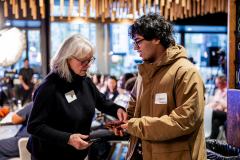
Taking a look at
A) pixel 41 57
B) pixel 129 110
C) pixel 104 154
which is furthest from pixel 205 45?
pixel 129 110

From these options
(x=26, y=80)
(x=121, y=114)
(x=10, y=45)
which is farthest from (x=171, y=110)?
(x=26, y=80)

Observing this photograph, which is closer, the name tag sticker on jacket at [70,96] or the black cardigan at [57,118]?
the black cardigan at [57,118]

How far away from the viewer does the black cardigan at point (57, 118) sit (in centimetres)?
144

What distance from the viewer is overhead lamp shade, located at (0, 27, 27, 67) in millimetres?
4871

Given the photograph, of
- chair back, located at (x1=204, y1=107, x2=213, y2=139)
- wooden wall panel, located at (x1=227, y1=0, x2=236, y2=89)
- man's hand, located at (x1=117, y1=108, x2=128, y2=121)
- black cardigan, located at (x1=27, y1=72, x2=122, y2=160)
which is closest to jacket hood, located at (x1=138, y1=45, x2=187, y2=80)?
man's hand, located at (x1=117, y1=108, x2=128, y2=121)

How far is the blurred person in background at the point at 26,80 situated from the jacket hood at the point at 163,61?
5682mm

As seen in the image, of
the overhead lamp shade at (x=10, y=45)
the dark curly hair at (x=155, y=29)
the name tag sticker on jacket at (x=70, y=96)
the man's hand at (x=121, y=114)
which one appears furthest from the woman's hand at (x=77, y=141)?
the overhead lamp shade at (x=10, y=45)

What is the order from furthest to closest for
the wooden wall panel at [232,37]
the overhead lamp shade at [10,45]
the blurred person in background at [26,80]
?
the blurred person in background at [26,80], the overhead lamp shade at [10,45], the wooden wall panel at [232,37]

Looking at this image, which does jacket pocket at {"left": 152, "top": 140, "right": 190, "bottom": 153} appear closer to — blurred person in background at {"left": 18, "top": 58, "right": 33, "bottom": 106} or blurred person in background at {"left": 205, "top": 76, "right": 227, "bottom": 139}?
blurred person in background at {"left": 205, "top": 76, "right": 227, "bottom": 139}

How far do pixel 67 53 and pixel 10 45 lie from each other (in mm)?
4009

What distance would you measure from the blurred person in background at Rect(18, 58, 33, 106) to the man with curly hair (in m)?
5.63

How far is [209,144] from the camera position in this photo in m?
2.87

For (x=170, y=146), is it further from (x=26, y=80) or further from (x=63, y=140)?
(x=26, y=80)

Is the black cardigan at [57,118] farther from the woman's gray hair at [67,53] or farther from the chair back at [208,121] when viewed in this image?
the chair back at [208,121]
